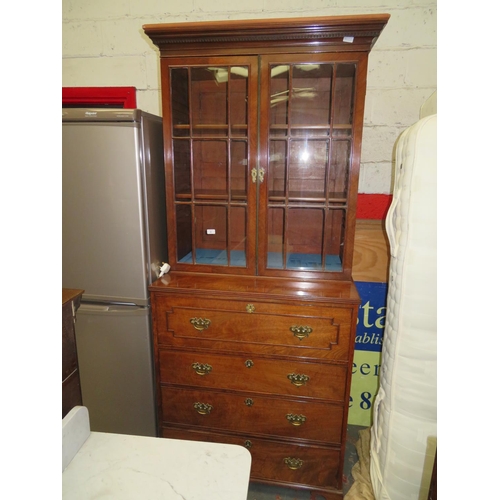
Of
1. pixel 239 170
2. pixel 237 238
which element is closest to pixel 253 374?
pixel 237 238

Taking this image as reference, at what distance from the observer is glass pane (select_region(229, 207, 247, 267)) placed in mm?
1483

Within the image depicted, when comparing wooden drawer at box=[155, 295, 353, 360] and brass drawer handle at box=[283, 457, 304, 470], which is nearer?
wooden drawer at box=[155, 295, 353, 360]

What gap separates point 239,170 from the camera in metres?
1.46

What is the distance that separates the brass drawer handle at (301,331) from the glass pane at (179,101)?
3.20 ft

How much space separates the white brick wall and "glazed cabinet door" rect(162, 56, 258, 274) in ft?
1.64

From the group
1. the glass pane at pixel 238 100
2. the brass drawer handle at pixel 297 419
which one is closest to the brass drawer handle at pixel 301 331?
the brass drawer handle at pixel 297 419

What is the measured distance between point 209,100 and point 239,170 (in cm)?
37

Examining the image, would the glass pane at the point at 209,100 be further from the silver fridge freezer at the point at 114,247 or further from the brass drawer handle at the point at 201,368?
the brass drawer handle at the point at 201,368

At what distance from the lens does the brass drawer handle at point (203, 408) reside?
1414mm

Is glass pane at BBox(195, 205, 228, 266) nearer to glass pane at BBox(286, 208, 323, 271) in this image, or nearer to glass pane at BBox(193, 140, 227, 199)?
glass pane at BBox(193, 140, 227, 199)

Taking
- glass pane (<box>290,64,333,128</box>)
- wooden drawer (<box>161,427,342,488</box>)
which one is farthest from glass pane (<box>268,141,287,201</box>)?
wooden drawer (<box>161,427,342,488</box>)

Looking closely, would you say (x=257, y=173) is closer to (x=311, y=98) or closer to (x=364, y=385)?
(x=311, y=98)
